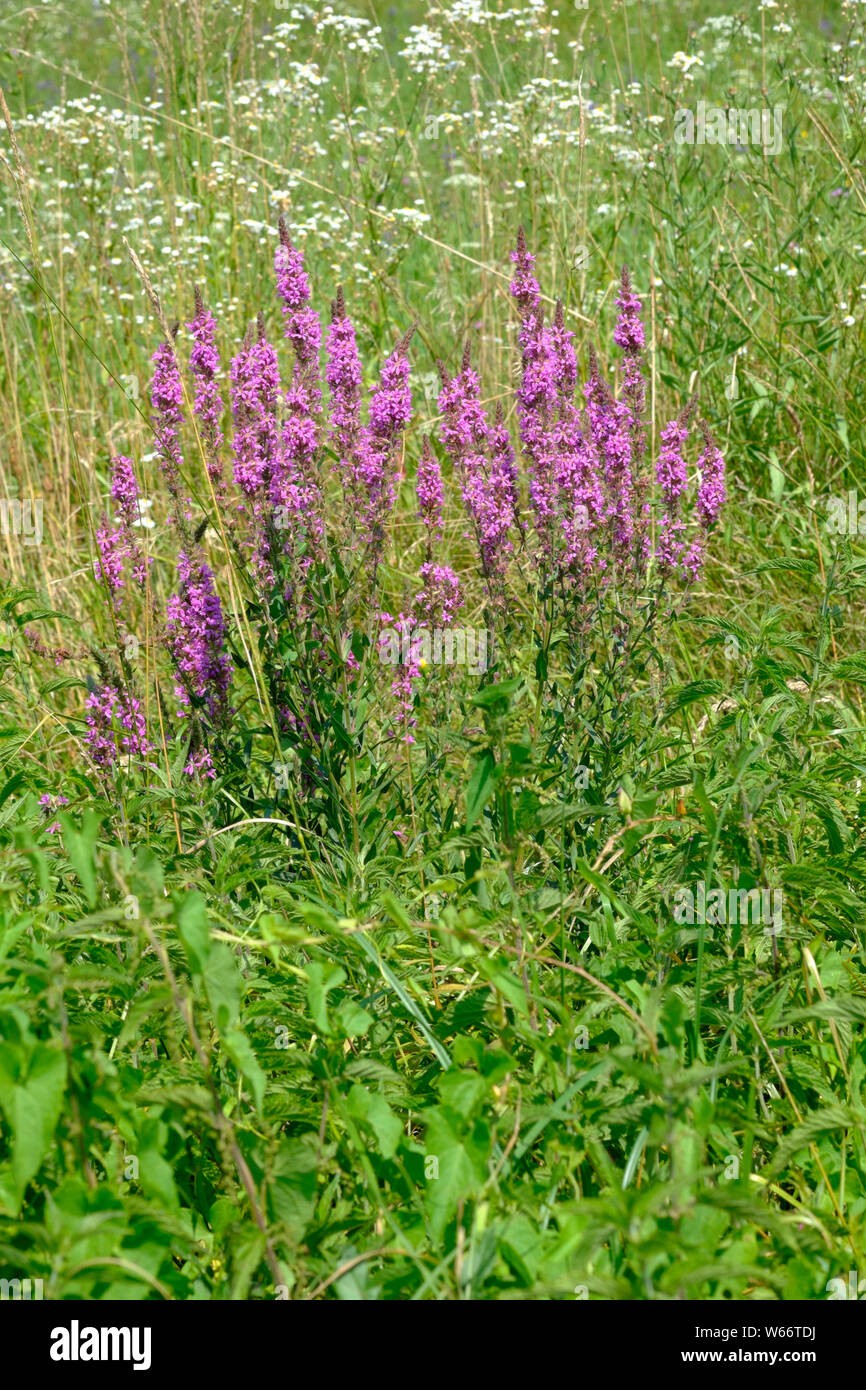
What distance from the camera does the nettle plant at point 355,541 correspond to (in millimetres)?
2748

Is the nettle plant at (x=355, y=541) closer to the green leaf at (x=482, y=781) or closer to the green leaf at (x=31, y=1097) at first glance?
the green leaf at (x=482, y=781)

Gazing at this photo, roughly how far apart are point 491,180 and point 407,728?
3353mm

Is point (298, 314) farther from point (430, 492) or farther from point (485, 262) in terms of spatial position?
point (485, 262)

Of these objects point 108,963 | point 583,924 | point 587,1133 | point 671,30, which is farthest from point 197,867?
point 671,30

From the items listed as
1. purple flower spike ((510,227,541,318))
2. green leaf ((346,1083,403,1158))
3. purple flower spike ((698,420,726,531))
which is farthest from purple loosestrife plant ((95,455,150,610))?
green leaf ((346,1083,403,1158))

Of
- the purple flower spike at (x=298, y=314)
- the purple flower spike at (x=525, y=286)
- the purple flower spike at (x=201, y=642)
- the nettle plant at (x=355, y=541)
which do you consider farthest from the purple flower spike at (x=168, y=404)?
the purple flower spike at (x=525, y=286)

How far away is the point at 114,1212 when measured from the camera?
59.3 inches

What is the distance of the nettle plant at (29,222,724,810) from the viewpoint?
108 inches

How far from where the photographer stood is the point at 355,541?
3021 mm

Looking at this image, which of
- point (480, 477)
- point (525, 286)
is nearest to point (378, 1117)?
point (480, 477)

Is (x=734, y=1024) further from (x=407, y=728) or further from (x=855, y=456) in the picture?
(x=855, y=456)

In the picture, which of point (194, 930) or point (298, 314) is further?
point (298, 314)
